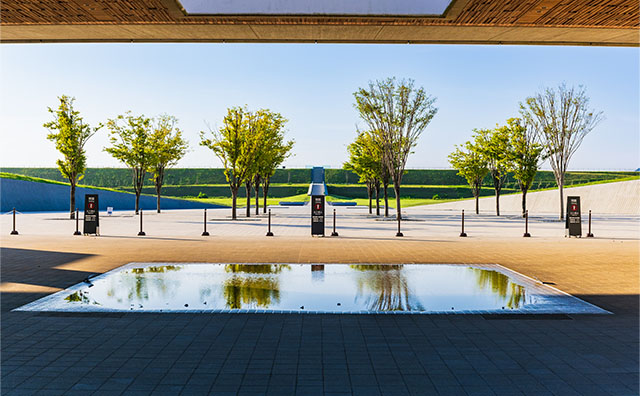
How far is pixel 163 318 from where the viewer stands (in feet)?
20.4

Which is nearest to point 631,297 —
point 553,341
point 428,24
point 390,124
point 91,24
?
point 553,341

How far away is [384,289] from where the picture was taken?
26.4 feet

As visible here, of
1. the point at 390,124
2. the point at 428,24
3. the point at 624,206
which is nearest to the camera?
the point at 428,24

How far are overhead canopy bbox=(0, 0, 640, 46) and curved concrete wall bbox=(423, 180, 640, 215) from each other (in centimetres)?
3272

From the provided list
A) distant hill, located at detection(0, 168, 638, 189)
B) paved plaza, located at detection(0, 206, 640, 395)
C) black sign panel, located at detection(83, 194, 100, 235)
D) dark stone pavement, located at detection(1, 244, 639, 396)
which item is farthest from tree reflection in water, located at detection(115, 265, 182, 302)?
distant hill, located at detection(0, 168, 638, 189)

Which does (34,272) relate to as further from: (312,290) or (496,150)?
(496,150)

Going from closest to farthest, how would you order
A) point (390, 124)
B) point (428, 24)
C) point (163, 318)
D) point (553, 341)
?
point (553, 341) → point (163, 318) → point (428, 24) → point (390, 124)

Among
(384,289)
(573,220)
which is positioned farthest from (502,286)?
(573,220)

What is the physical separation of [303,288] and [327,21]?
5.17 metres

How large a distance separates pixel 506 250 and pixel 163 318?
10230 mm

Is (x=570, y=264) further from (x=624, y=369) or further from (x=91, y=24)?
(x=91, y=24)

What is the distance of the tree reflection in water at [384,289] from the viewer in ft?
22.8

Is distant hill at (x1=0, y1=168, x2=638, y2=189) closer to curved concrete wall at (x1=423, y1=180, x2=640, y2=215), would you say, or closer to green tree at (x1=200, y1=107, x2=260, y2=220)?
curved concrete wall at (x1=423, y1=180, x2=640, y2=215)

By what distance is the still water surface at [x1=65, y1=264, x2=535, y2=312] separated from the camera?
697cm
